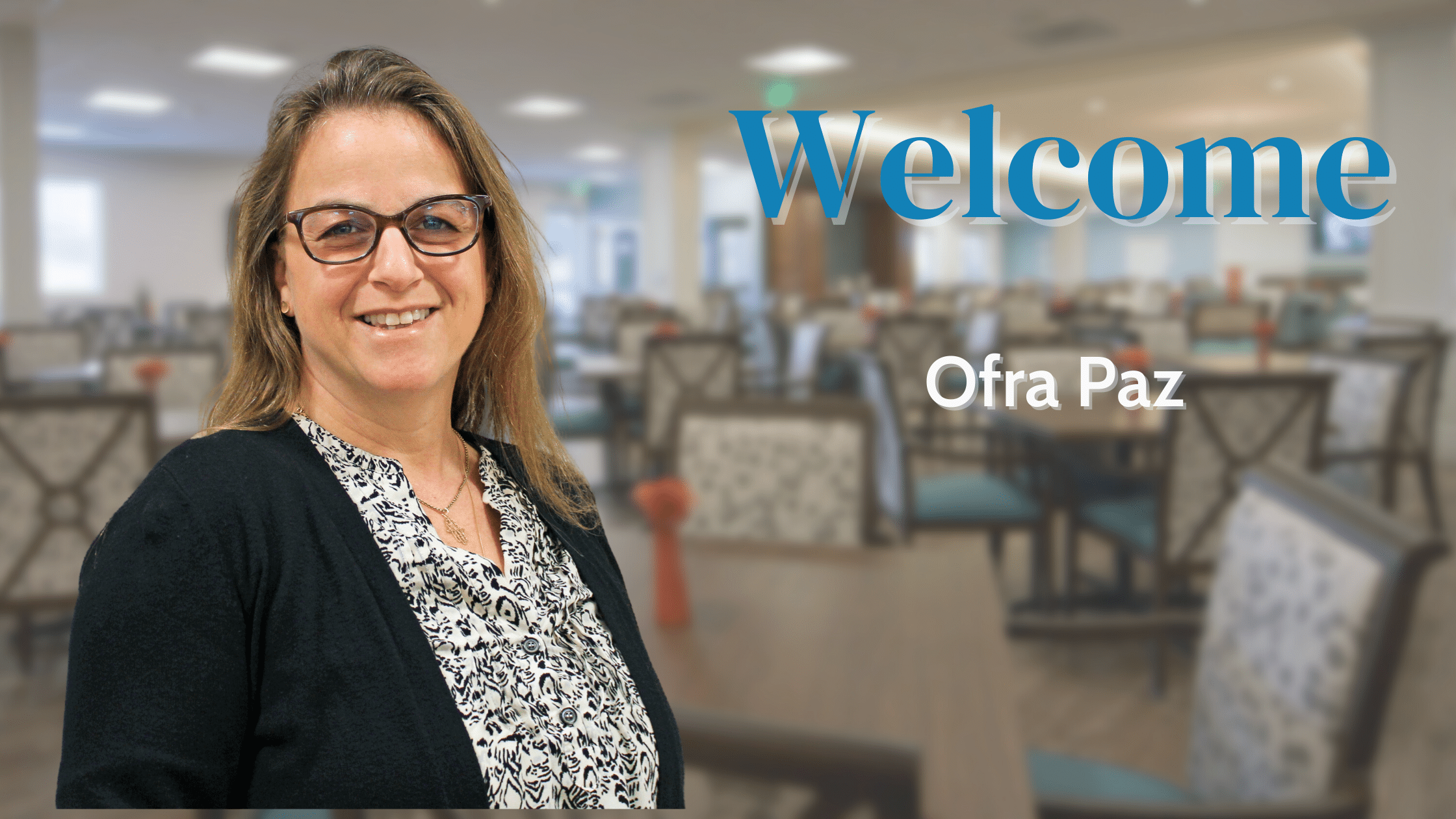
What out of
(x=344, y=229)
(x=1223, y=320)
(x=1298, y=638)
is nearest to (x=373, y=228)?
(x=344, y=229)

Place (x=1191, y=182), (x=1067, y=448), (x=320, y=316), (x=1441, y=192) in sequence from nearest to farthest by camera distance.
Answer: (x=320, y=316) → (x=1191, y=182) → (x=1067, y=448) → (x=1441, y=192)

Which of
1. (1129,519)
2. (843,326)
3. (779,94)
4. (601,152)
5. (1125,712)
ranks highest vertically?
(601,152)

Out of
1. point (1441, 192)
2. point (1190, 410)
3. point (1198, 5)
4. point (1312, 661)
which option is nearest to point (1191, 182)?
point (1312, 661)

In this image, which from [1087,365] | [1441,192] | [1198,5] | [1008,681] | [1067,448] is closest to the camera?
[1087,365]

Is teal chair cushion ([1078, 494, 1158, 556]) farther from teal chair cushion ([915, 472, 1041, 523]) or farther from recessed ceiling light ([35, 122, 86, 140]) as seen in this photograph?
recessed ceiling light ([35, 122, 86, 140])

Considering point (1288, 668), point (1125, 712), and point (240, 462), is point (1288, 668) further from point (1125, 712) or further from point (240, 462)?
point (1125, 712)

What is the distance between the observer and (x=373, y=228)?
0.96 feet

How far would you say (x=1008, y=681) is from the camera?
1070mm

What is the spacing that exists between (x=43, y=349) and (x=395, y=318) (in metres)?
6.05

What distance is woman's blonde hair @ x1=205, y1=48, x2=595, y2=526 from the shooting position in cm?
31

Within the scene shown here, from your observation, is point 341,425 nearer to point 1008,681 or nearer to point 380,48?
point 380,48

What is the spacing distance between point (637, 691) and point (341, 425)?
0.15 metres

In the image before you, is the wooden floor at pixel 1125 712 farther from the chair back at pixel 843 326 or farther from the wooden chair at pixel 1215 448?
the chair back at pixel 843 326

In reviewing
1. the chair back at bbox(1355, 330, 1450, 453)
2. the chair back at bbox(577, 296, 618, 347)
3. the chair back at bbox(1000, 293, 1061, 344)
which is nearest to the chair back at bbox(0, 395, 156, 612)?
the chair back at bbox(1355, 330, 1450, 453)
